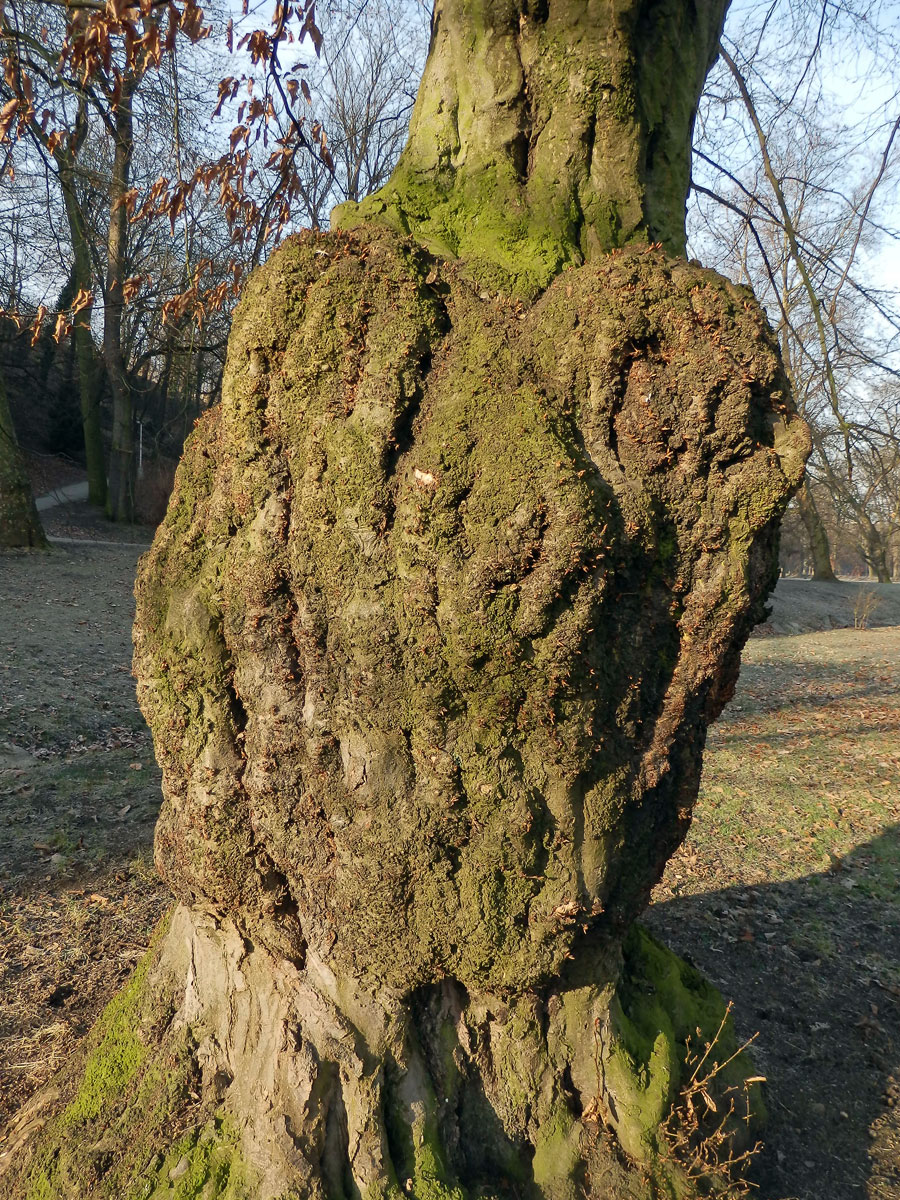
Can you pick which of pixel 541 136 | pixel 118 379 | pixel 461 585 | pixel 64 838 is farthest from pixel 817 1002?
pixel 118 379

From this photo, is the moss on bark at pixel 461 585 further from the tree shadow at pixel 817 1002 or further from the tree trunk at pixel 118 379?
the tree trunk at pixel 118 379

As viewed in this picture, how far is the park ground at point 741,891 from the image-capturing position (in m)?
3.14

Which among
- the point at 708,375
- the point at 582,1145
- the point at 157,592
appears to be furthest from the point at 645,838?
the point at 157,592

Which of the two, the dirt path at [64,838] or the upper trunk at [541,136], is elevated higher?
the upper trunk at [541,136]

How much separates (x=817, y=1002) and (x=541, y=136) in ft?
12.5

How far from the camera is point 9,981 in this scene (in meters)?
3.61

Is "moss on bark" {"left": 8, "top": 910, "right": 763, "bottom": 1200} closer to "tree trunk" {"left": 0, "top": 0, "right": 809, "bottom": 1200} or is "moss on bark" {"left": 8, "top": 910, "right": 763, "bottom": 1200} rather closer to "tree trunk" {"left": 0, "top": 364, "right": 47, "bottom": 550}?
"tree trunk" {"left": 0, "top": 0, "right": 809, "bottom": 1200}

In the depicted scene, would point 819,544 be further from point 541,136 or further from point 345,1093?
point 345,1093

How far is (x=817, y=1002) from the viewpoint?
3.83 m

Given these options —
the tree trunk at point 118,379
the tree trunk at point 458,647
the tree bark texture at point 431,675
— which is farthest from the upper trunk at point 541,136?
the tree trunk at point 118,379

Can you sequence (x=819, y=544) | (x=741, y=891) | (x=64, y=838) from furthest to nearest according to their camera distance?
(x=819, y=544), (x=64, y=838), (x=741, y=891)

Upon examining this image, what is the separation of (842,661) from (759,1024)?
451 inches

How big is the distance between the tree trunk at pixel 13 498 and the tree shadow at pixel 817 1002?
44.0 feet

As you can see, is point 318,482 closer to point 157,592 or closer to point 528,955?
point 157,592
